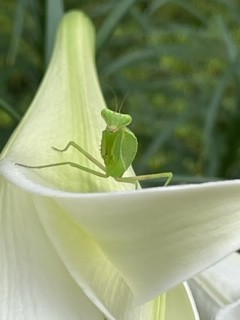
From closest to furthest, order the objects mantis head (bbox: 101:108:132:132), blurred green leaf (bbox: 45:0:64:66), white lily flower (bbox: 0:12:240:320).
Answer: white lily flower (bbox: 0:12:240:320) < mantis head (bbox: 101:108:132:132) < blurred green leaf (bbox: 45:0:64:66)

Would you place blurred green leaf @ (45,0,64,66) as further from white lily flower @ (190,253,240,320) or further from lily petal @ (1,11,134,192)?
white lily flower @ (190,253,240,320)

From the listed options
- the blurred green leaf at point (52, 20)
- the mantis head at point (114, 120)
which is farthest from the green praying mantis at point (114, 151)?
the blurred green leaf at point (52, 20)

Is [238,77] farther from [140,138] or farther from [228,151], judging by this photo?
[140,138]

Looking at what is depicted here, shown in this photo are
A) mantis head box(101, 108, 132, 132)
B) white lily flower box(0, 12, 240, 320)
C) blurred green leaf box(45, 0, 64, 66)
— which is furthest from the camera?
blurred green leaf box(45, 0, 64, 66)

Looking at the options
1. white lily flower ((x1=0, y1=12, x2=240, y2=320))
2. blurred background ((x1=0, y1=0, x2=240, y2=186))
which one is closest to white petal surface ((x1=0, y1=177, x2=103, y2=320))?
white lily flower ((x1=0, y1=12, x2=240, y2=320))

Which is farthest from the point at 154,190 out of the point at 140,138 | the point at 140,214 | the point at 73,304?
the point at 140,138

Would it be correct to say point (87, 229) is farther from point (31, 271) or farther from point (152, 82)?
point (152, 82)
